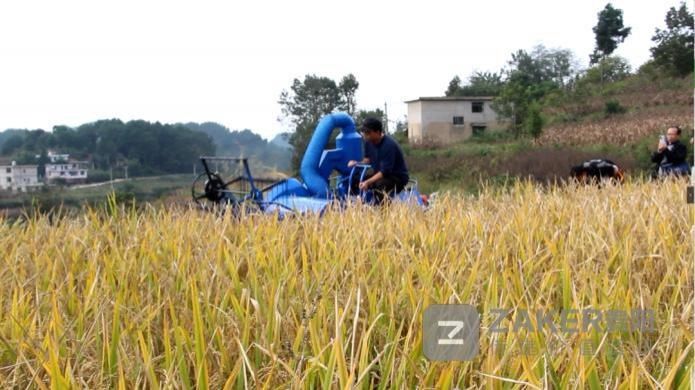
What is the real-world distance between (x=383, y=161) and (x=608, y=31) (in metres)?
46.9

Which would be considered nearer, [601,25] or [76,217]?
[76,217]

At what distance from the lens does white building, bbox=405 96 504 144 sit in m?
39.2

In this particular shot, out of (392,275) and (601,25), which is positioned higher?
(601,25)

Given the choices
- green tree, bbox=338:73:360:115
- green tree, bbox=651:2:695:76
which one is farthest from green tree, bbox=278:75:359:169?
green tree, bbox=651:2:695:76

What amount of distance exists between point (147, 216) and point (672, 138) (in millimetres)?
5836

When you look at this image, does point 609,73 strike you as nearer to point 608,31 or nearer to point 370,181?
point 608,31

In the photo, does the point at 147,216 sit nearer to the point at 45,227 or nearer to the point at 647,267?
the point at 45,227

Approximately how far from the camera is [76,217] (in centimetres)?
388

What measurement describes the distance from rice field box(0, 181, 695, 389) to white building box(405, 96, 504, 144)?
35952mm

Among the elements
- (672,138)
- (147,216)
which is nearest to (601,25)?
(672,138)

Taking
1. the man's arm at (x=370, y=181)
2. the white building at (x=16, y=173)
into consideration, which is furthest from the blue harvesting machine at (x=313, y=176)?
the white building at (x=16, y=173)

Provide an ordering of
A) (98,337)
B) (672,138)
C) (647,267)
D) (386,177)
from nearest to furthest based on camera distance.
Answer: (98,337) → (647,267) → (386,177) → (672,138)

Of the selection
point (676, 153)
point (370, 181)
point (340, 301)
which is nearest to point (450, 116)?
point (676, 153)

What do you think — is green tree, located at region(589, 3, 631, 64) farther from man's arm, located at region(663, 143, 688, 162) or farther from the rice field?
the rice field
